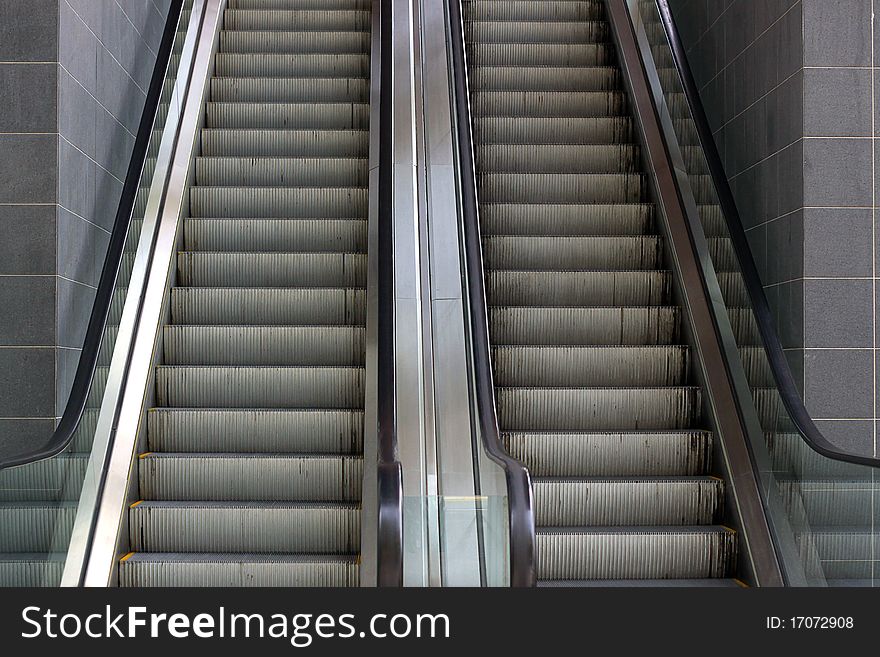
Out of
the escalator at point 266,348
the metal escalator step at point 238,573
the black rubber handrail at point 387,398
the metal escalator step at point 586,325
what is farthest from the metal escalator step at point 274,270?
the metal escalator step at point 238,573

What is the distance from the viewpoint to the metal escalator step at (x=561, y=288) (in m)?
5.21

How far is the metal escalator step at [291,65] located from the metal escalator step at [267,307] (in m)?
2.22

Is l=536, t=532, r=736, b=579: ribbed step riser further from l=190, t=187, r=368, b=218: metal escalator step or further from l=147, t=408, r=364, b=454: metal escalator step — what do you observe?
l=190, t=187, r=368, b=218: metal escalator step

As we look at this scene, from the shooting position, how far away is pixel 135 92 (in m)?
5.77

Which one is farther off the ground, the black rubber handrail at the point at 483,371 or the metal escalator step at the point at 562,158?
the metal escalator step at the point at 562,158

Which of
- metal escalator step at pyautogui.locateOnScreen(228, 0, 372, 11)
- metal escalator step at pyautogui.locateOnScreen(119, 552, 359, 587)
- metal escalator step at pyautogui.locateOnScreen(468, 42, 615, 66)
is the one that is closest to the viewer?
metal escalator step at pyautogui.locateOnScreen(119, 552, 359, 587)

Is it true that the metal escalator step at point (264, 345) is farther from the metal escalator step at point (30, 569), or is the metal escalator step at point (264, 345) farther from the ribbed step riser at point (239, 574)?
the metal escalator step at point (30, 569)

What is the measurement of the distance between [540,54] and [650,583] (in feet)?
13.9

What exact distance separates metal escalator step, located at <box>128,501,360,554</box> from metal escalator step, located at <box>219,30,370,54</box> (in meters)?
Result: 3.97

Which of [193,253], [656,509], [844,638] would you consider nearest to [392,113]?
[193,253]

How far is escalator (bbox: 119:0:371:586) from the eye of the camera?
4043 mm

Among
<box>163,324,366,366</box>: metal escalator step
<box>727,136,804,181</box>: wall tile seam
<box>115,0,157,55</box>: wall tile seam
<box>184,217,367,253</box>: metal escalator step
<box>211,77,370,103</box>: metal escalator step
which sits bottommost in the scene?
<box>163,324,366,366</box>: metal escalator step

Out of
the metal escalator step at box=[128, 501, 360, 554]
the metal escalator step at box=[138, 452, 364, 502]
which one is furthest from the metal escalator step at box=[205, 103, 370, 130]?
the metal escalator step at box=[128, 501, 360, 554]

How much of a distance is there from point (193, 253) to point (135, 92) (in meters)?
1.31
